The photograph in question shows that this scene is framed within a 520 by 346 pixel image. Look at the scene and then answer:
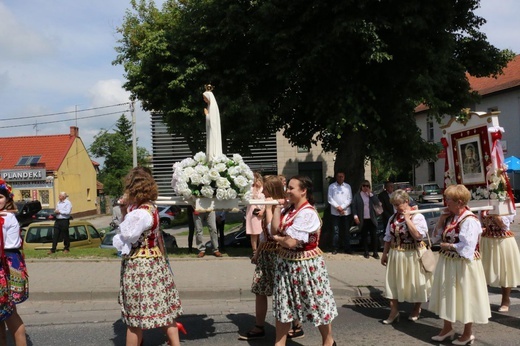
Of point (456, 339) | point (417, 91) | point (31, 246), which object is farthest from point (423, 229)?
point (31, 246)

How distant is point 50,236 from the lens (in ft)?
52.7

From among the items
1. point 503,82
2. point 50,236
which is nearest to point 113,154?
point 503,82

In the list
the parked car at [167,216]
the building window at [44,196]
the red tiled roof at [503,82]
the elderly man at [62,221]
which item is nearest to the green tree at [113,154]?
the building window at [44,196]

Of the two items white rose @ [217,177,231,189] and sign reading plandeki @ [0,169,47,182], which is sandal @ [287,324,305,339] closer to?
white rose @ [217,177,231,189]

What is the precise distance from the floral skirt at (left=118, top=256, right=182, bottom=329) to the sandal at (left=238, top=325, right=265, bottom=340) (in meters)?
1.37

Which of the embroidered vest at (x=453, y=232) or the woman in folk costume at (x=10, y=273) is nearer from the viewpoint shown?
the woman in folk costume at (x=10, y=273)

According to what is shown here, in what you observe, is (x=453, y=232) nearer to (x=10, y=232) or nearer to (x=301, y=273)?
(x=301, y=273)

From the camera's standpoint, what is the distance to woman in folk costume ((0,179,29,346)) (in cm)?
520

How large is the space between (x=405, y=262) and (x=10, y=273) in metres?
4.76

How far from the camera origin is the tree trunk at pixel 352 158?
13.3m

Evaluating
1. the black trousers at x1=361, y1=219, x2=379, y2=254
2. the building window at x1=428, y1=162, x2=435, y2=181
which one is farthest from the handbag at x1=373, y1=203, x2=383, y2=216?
the building window at x1=428, y1=162, x2=435, y2=181

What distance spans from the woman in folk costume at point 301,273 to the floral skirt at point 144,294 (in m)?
1.22

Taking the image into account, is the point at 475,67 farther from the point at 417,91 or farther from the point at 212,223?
the point at 212,223

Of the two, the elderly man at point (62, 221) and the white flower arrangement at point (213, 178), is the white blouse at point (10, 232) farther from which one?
the elderly man at point (62, 221)
